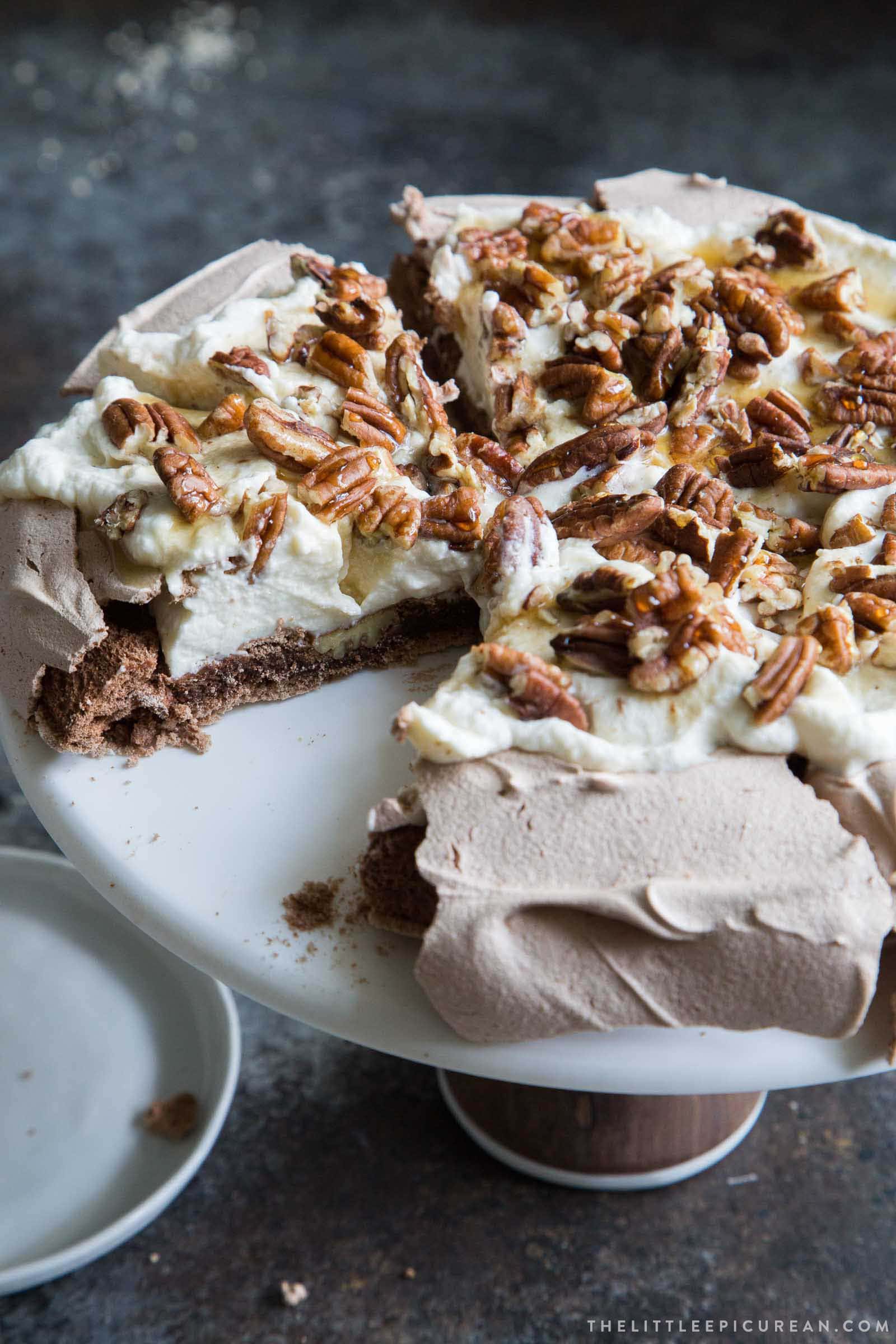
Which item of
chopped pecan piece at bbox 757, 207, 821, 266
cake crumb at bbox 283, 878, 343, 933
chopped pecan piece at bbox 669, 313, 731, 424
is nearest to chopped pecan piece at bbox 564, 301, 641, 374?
chopped pecan piece at bbox 669, 313, 731, 424

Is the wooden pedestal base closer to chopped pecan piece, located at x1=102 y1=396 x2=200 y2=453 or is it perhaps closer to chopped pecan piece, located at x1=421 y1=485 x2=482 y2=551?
chopped pecan piece, located at x1=421 y1=485 x2=482 y2=551

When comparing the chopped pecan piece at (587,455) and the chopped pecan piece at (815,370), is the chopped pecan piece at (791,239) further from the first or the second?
the chopped pecan piece at (587,455)

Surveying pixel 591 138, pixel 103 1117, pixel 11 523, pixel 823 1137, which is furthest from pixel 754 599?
A: pixel 591 138

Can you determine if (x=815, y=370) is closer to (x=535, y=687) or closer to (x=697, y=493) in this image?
(x=697, y=493)

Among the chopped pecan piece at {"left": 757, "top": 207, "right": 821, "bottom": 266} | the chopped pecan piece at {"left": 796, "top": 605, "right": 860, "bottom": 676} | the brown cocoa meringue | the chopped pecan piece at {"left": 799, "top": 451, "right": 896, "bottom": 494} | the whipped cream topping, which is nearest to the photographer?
the brown cocoa meringue

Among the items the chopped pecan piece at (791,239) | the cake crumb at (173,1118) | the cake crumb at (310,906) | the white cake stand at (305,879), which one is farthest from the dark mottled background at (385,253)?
the chopped pecan piece at (791,239)

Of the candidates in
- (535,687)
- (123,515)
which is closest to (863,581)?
(535,687)
